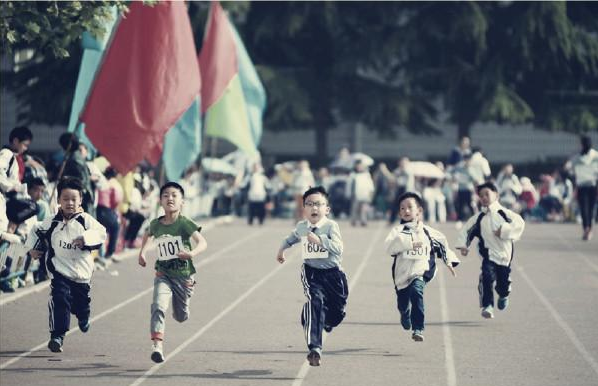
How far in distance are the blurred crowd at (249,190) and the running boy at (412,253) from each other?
3516 mm

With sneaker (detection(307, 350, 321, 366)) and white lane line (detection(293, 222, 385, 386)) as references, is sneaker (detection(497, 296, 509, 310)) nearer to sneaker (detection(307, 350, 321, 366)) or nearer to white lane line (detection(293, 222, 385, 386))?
white lane line (detection(293, 222, 385, 386))

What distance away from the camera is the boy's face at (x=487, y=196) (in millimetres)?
14695

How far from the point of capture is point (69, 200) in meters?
12.0

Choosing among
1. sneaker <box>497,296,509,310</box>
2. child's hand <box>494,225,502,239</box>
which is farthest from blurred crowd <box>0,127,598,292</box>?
sneaker <box>497,296,509,310</box>

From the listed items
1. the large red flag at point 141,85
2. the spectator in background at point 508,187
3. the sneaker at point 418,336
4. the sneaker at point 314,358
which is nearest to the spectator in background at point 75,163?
the large red flag at point 141,85

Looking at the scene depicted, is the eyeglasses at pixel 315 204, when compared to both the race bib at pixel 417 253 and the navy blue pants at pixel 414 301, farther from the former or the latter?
the navy blue pants at pixel 414 301

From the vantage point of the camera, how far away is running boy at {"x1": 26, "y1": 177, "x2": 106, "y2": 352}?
12.0m

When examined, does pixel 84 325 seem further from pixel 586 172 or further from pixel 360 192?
pixel 360 192

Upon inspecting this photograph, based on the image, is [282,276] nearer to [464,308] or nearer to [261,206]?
[464,308]

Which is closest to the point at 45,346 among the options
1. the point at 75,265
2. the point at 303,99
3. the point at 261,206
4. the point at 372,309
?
the point at 75,265

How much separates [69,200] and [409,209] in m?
3.10

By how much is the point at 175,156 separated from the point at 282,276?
477 cm

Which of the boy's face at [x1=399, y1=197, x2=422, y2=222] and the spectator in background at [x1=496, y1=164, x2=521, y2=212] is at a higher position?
the boy's face at [x1=399, y1=197, x2=422, y2=222]

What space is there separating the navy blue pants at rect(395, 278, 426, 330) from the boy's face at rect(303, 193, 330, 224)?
1478 millimetres
